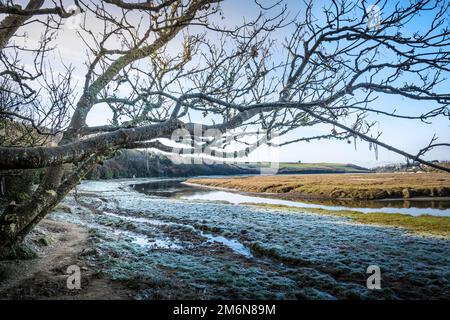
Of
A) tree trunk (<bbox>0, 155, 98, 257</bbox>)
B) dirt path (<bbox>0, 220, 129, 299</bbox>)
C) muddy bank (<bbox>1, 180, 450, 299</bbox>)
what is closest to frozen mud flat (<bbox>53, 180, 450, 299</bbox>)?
muddy bank (<bbox>1, 180, 450, 299</bbox>)

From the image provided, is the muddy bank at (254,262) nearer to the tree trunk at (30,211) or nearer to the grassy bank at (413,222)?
the tree trunk at (30,211)

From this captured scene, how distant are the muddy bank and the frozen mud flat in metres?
0.03

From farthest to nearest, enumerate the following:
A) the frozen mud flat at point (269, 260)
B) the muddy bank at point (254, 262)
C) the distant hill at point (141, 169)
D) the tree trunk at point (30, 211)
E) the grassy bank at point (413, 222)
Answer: the distant hill at point (141, 169), the grassy bank at point (413, 222), the tree trunk at point (30, 211), the frozen mud flat at point (269, 260), the muddy bank at point (254, 262)

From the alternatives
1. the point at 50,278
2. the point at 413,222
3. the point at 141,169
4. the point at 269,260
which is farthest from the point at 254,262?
the point at 141,169

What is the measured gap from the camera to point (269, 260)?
40.2 feet

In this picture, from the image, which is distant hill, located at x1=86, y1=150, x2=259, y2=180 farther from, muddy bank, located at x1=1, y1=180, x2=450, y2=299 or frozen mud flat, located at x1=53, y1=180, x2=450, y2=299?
muddy bank, located at x1=1, y1=180, x2=450, y2=299

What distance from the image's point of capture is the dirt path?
7.38m

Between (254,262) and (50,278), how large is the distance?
23.3 ft

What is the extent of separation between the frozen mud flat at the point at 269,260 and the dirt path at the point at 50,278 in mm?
550

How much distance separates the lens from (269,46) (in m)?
10.3

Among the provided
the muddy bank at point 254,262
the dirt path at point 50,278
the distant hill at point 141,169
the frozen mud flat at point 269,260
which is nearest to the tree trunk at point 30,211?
the dirt path at point 50,278

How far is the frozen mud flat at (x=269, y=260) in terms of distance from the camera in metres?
8.60
